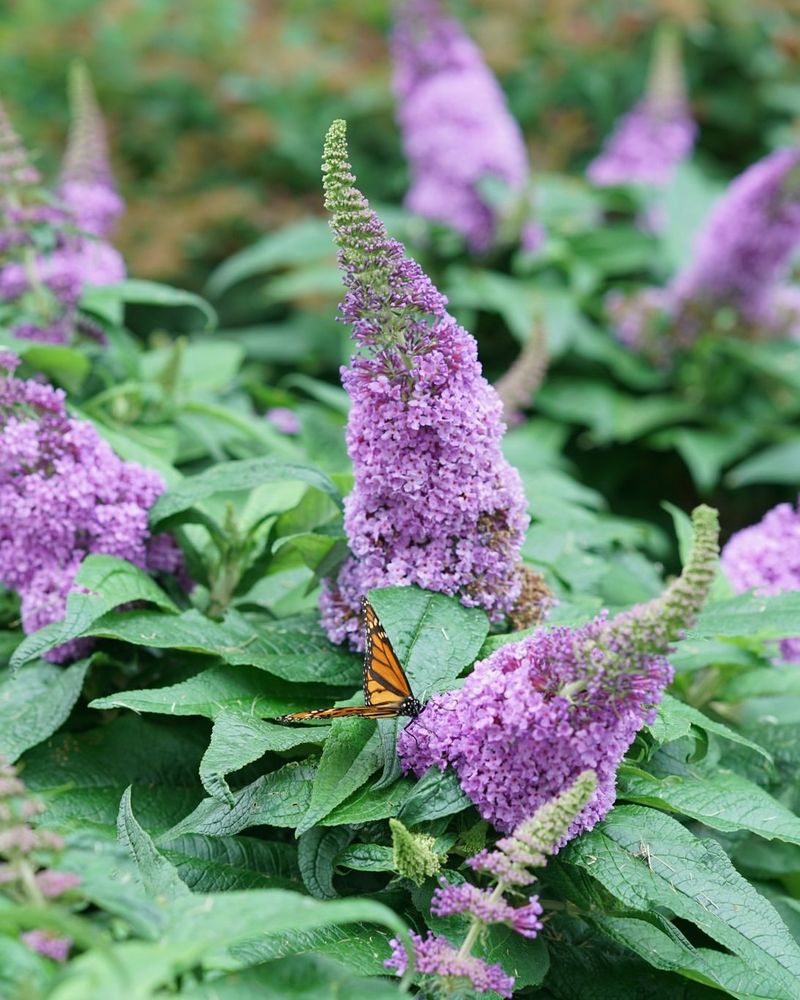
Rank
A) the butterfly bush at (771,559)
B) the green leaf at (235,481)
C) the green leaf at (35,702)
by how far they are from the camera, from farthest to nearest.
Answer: the butterfly bush at (771,559)
the green leaf at (235,481)
the green leaf at (35,702)

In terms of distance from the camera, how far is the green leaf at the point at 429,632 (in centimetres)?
204

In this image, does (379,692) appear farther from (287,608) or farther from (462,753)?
(287,608)

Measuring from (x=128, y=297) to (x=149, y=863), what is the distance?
70.3 inches

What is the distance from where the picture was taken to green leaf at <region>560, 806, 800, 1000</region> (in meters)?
1.86

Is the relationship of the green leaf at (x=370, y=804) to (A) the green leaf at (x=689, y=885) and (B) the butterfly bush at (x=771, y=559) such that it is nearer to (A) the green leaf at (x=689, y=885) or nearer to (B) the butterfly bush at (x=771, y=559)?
(A) the green leaf at (x=689, y=885)

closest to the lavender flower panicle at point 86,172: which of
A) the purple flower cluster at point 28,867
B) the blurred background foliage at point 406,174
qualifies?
the blurred background foliage at point 406,174

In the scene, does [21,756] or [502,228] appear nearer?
[21,756]

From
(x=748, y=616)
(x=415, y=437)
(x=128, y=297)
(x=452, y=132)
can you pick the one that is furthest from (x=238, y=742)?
(x=452, y=132)

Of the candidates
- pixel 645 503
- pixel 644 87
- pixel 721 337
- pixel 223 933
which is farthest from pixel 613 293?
pixel 223 933

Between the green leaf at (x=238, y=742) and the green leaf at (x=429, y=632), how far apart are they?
0.68 ft

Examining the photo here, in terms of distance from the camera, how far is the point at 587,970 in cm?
214

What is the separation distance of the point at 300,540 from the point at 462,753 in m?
0.66

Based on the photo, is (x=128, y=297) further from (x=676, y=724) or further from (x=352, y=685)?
(x=676, y=724)

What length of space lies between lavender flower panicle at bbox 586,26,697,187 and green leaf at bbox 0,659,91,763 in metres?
4.40
